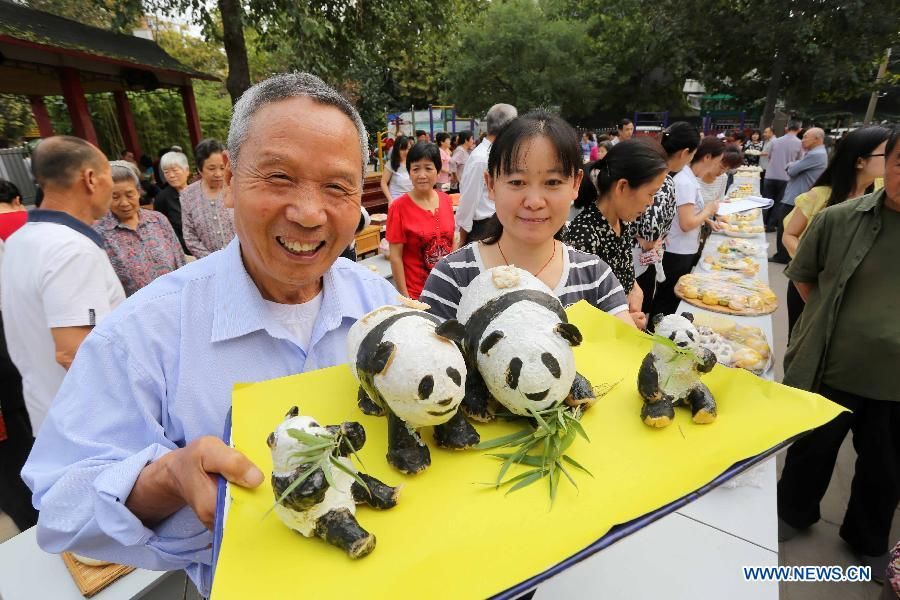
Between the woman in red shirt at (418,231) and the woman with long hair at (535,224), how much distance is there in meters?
1.74

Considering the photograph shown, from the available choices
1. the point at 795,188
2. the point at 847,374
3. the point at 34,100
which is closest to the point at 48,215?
the point at 847,374

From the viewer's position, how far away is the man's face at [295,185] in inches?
45.2

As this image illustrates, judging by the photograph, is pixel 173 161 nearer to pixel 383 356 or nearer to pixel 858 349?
pixel 383 356

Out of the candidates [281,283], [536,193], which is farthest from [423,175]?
[281,283]

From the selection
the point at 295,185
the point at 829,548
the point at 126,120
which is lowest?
the point at 829,548

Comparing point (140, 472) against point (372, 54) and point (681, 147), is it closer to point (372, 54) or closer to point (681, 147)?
point (681, 147)

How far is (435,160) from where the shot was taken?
413cm

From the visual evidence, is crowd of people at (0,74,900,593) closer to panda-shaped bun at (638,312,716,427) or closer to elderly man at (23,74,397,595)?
elderly man at (23,74,397,595)

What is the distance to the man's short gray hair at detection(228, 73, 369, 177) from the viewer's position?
120 centimetres

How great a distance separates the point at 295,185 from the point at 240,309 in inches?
15.2

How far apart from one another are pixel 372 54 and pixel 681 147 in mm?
9075

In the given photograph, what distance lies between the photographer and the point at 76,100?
9.07 m

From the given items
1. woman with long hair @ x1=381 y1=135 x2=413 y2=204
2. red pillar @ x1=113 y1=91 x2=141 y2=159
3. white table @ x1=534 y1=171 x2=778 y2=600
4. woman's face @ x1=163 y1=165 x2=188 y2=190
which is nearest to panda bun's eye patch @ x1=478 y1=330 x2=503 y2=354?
white table @ x1=534 y1=171 x2=778 y2=600

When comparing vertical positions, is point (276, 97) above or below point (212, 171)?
Result: above
